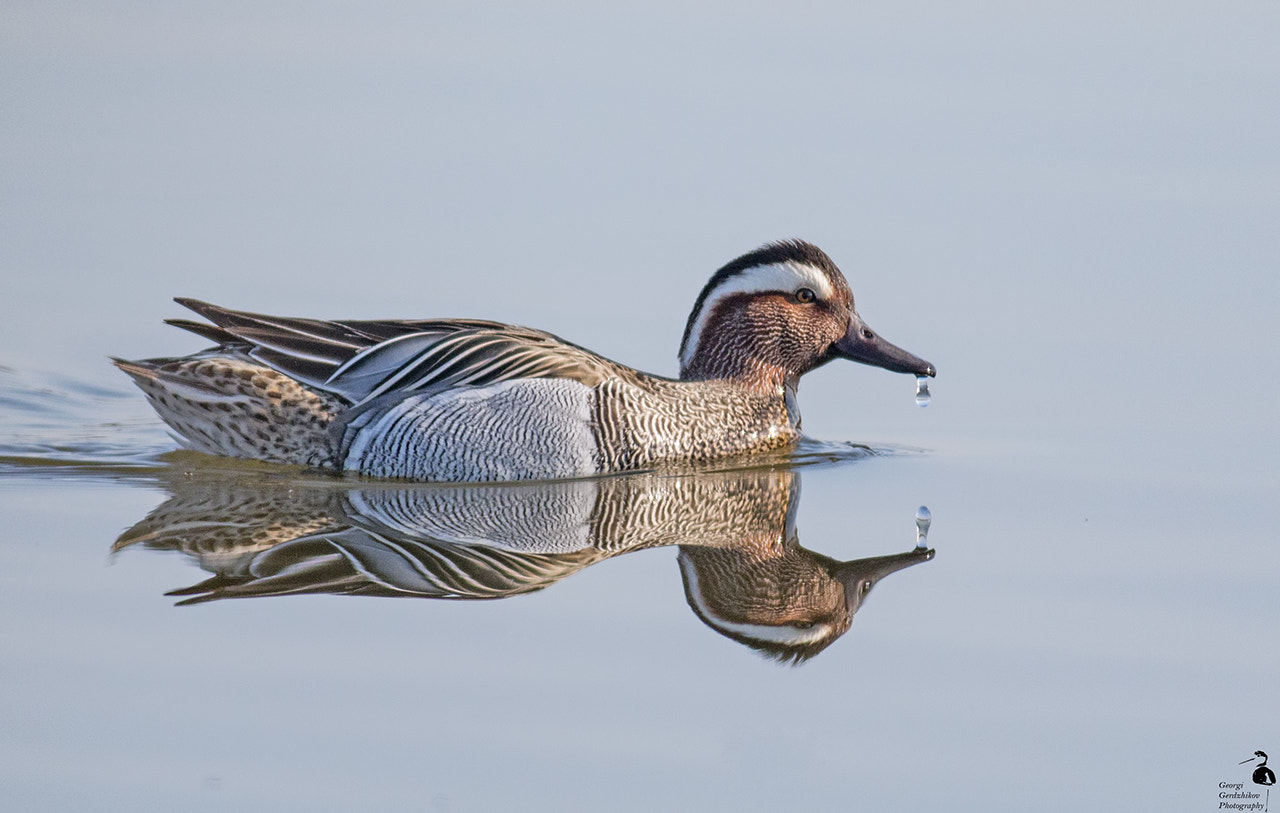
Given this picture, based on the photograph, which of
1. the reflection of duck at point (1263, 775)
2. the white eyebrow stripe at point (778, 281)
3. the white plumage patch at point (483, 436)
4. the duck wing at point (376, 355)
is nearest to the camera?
the reflection of duck at point (1263, 775)

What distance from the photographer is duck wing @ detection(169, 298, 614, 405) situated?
10.1 metres

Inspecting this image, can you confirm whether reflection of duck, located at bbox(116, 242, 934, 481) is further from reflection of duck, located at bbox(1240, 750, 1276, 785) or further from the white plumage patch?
reflection of duck, located at bbox(1240, 750, 1276, 785)

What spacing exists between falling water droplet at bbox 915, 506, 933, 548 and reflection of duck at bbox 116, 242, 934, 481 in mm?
1590

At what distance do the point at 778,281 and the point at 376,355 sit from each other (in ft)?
8.11

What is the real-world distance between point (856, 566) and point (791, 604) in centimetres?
63

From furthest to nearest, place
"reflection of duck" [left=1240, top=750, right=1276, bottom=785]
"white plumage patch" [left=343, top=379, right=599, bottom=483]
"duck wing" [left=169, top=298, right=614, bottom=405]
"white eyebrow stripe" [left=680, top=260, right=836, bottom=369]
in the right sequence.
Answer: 1. "white eyebrow stripe" [left=680, top=260, right=836, bottom=369]
2. "duck wing" [left=169, top=298, right=614, bottom=405]
3. "white plumage patch" [left=343, top=379, right=599, bottom=483]
4. "reflection of duck" [left=1240, top=750, right=1276, bottom=785]

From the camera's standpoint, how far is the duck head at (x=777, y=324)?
11.0 m

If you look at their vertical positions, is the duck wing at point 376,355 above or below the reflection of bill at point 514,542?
above

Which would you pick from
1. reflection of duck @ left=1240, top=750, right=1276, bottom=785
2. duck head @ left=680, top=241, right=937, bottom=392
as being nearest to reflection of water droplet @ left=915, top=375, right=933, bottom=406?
duck head @ left=680, top=241, right=937, bottom=392

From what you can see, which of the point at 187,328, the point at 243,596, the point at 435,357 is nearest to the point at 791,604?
the point at 243,596

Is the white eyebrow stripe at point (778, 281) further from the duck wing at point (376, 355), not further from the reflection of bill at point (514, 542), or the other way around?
the reflection of bill at point (514, 542)

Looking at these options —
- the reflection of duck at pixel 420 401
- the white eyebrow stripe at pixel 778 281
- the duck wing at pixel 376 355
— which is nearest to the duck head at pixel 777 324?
the white eyebrow stripe at pixel 778 281

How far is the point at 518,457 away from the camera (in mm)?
9930

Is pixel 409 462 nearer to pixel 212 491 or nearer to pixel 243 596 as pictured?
pixel 212 491
